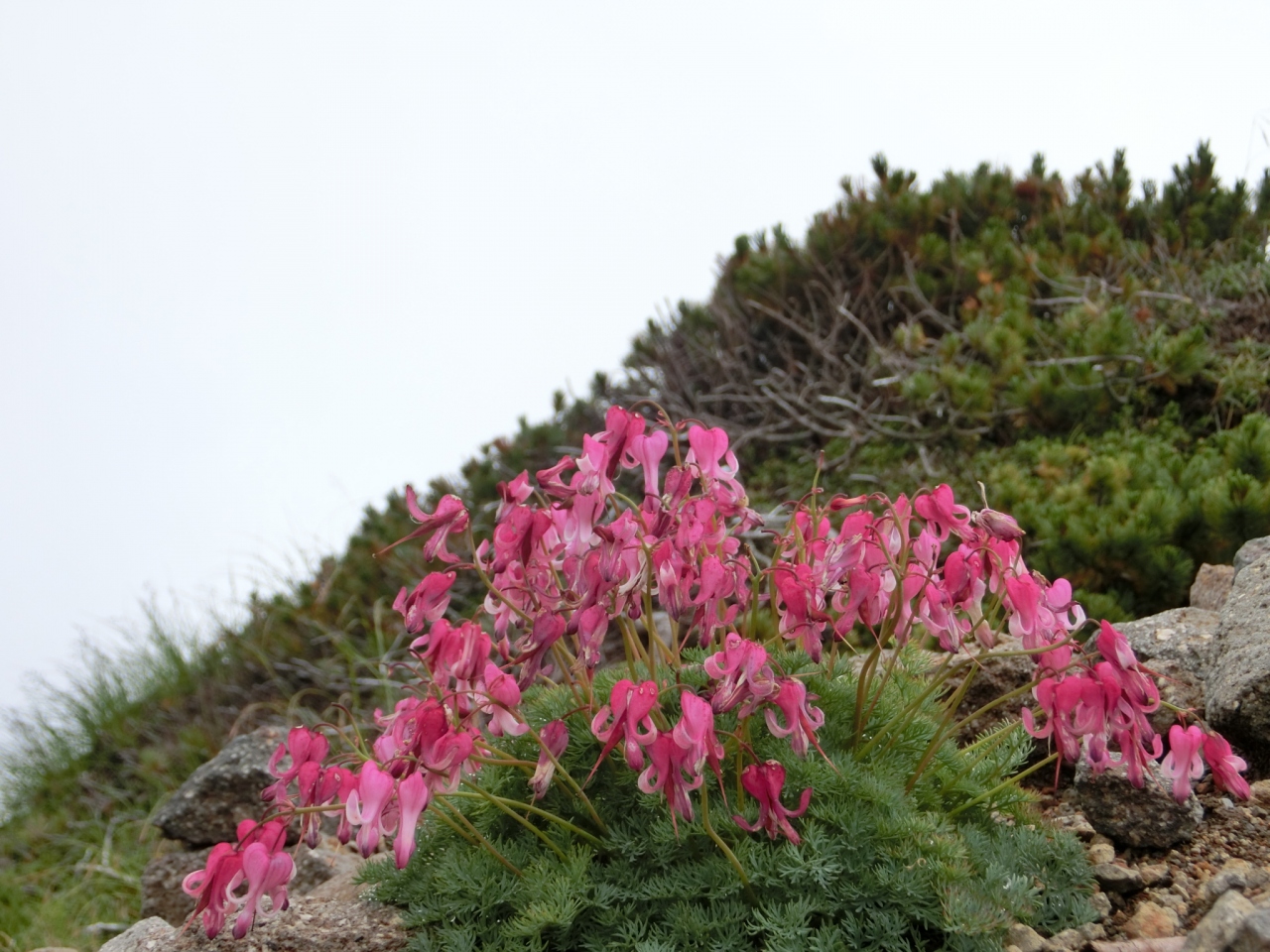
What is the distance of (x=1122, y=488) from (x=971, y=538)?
10.3 feet

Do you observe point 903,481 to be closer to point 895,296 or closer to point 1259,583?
point 895,296

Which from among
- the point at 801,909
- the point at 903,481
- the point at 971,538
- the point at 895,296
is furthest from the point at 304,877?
the point at 895,296

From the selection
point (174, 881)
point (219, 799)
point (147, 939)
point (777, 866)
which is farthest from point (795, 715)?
point (174, 881)

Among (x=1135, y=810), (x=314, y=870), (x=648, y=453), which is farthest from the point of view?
(x=314, y=870)

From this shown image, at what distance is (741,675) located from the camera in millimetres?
2035

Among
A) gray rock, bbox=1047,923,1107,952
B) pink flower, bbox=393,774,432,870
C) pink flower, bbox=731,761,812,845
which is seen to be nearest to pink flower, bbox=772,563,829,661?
pink flower, bbox=731,761,812,845

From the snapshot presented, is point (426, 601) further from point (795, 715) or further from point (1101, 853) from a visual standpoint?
point (1101, 853)

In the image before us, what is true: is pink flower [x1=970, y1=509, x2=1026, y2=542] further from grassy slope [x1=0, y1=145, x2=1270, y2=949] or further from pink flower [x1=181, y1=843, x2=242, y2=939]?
grassy slope [x1=0, y1=145, x2=1270, y2=949]

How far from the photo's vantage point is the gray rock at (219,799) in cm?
445

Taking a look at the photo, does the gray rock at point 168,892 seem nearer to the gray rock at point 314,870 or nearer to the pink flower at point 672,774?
the gray rock at point 314,870

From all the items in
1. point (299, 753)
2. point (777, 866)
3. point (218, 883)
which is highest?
point (299, 753)

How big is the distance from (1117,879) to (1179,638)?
112cm

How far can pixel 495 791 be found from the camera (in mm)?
2701

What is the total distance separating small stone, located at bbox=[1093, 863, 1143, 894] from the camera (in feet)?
8.64
